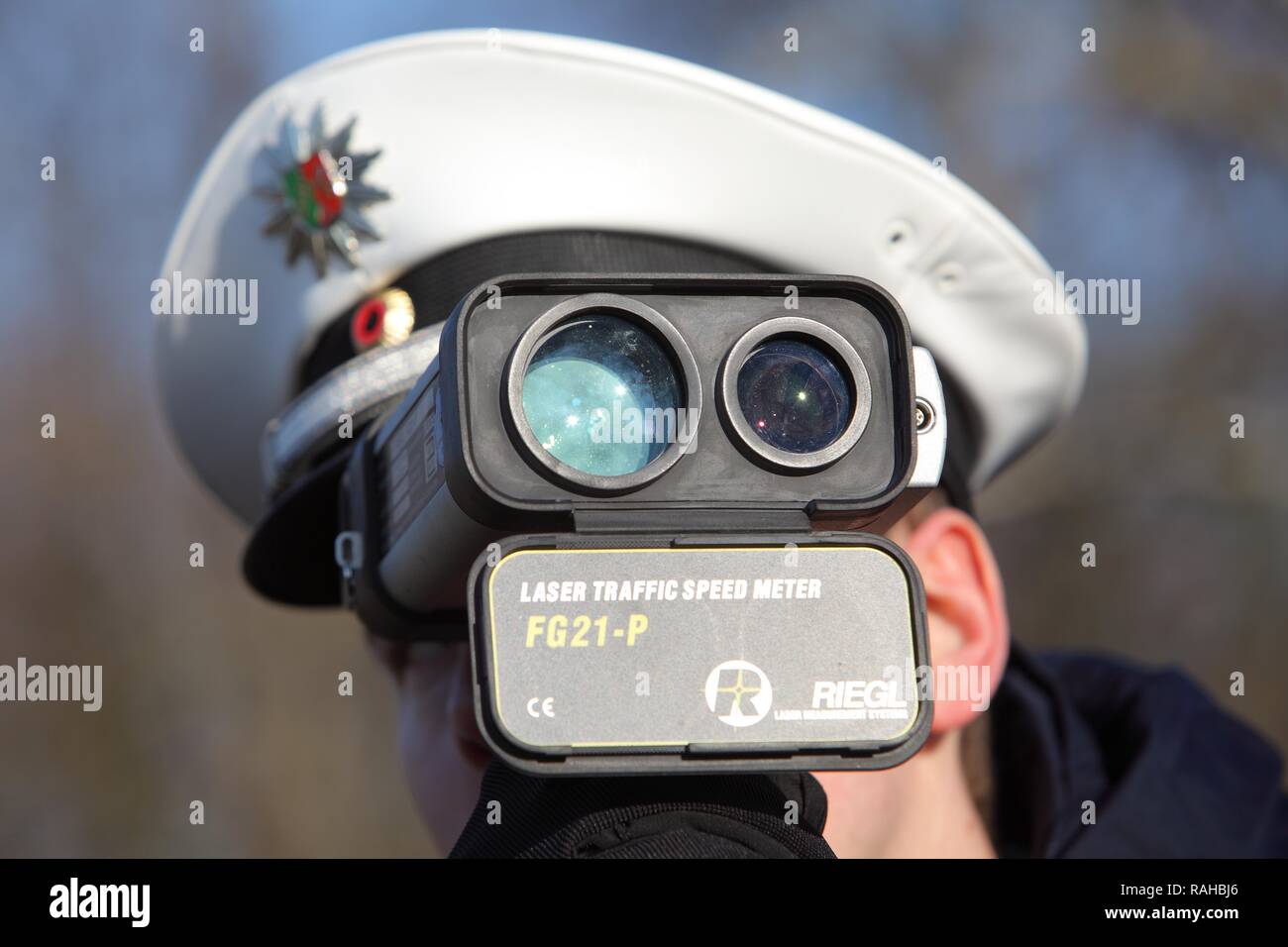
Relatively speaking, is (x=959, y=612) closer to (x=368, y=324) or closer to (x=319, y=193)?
(x=368, y=324)

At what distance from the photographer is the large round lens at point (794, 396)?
101 centimetres

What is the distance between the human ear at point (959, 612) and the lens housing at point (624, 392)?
0.79m

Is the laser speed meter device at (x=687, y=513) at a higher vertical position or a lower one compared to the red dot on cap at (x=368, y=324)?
lower

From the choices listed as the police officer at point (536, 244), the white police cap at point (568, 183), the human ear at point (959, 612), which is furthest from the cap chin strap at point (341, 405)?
the human ear at point (959, 612)

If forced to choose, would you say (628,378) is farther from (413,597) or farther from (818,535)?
(413,597)

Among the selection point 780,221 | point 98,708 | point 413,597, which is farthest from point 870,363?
point 98,708

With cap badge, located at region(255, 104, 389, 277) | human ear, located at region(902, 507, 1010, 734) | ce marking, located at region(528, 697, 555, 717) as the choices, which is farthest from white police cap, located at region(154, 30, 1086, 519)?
ce marking, located at region(528, 697, 555, 717)

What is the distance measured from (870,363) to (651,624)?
0.24 meters

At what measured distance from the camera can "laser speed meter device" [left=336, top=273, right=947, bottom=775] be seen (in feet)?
3.06

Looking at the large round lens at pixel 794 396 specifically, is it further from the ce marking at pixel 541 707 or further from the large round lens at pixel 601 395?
the ce marking at pixel 541 707

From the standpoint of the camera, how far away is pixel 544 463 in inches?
37.5

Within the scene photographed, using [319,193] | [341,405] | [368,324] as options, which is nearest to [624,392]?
[341,405]

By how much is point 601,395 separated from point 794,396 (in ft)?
0.43

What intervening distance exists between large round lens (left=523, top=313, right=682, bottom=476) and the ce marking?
0.16 m
